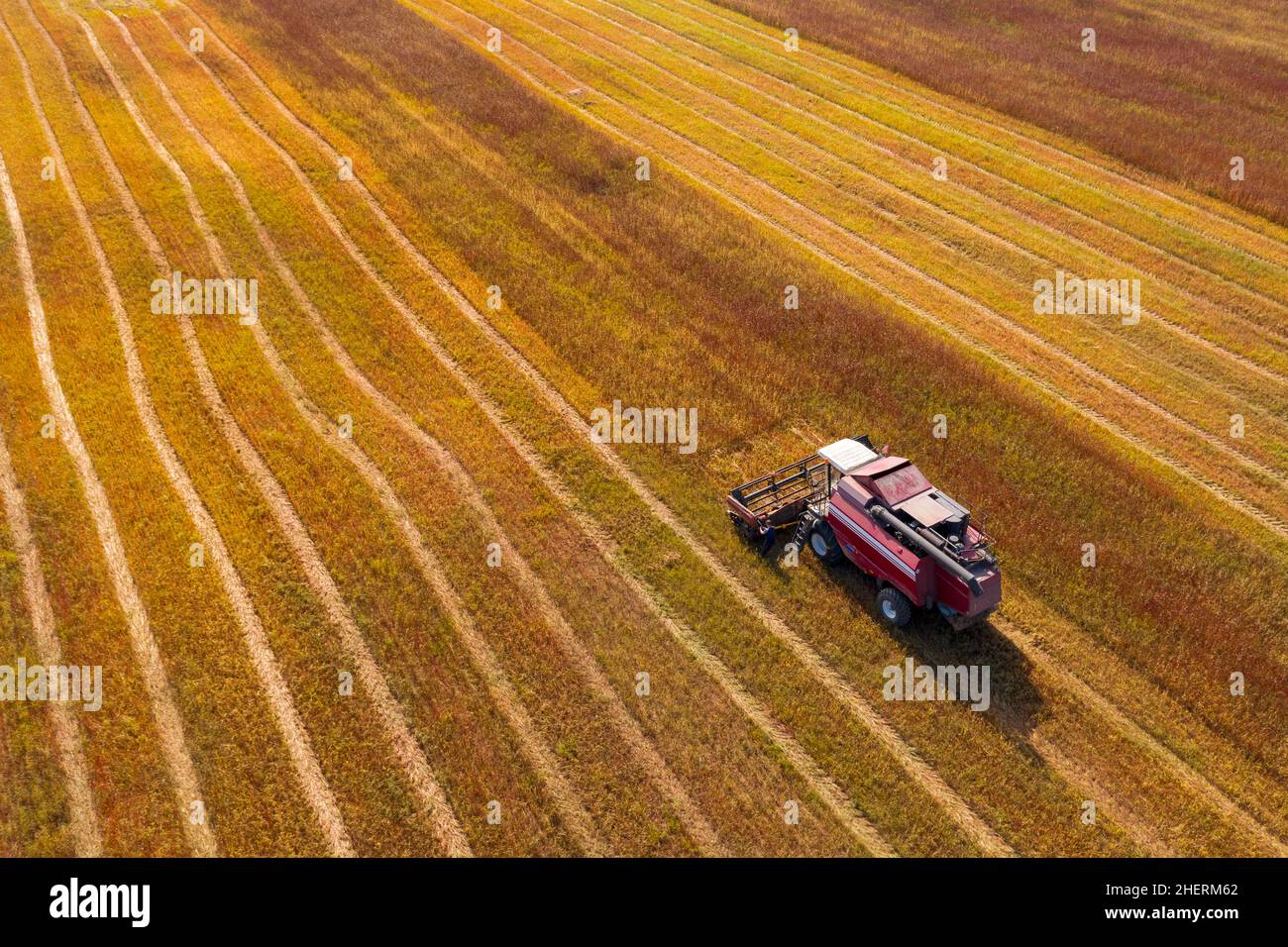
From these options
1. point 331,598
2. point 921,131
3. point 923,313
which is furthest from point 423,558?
point 921,131

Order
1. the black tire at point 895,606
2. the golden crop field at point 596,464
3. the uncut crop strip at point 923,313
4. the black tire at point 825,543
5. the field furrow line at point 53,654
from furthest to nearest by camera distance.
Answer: the uncut crop strip at point 923,313 < the black tire at point 825,543 < the black tire at point 895,606 < the golden crop field at point 596,464 < the field furrow line at point 53,654

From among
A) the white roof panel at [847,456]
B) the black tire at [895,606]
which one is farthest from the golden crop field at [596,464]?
the white roof panel at [847,456]

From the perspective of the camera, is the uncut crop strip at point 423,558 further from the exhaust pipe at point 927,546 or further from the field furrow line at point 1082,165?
the field furrow line at point 1082,165

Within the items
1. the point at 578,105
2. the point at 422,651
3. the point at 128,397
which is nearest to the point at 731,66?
the point at 578,105

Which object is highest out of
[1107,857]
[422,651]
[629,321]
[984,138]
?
[984,138]

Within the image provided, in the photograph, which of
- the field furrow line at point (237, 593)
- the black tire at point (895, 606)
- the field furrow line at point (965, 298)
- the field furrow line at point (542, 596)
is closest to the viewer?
the field furrow line at point (237, 593)

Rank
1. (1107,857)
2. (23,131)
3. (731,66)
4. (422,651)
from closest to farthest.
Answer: (1107,857), (422,651), (23,131), (731,66)

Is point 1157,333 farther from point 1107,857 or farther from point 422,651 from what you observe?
point 422,651
